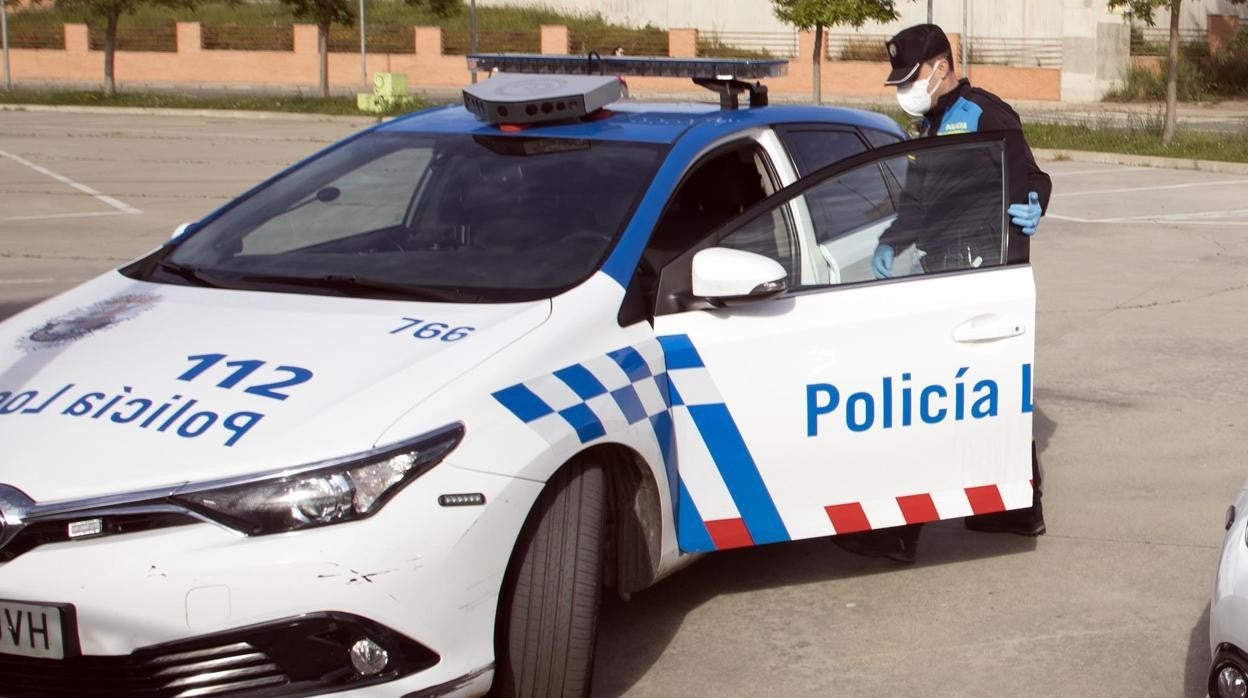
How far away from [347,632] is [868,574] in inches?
89.6

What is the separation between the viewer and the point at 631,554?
4.26 metres

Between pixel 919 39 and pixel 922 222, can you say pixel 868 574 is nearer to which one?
pixel 922 222

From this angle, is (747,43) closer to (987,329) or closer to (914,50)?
(914,50)

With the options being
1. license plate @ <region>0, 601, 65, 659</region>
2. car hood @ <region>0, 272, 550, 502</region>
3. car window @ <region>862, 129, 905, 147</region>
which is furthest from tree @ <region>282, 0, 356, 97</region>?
license plate @ <region>0, 601, 65, 659</region>

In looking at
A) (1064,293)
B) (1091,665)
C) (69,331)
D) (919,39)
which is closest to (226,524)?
(69,331)

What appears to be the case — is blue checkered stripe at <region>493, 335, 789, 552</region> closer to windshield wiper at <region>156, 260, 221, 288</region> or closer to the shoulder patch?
windshield wiper at <region>156, 260, 221, 288</region>

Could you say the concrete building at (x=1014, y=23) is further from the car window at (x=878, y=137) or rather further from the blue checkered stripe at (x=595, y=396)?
the blue checkered stripe at (x=595, y=396)

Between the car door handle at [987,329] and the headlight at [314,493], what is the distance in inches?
74.0

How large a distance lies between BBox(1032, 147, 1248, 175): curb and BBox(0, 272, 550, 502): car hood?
1772 centimetres

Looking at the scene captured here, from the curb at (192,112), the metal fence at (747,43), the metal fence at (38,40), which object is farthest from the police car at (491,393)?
the metal fence at (38,40)

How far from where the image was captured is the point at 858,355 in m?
4.57

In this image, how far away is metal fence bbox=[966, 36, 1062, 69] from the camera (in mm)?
43375

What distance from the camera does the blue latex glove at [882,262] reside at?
486 centimetres

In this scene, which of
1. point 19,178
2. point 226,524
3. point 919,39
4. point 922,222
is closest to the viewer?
point 226,524
